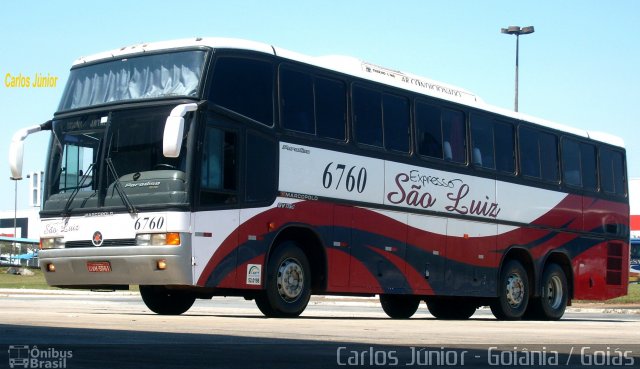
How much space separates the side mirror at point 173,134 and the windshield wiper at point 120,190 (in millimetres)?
1170

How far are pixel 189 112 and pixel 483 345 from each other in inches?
263

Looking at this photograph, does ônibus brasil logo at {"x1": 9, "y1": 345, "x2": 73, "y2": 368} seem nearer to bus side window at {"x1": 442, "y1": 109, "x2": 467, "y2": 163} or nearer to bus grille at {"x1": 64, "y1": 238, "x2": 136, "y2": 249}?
bus grille at {"x1": 64, "y1": 238, "x2": 136, "y2": 249}

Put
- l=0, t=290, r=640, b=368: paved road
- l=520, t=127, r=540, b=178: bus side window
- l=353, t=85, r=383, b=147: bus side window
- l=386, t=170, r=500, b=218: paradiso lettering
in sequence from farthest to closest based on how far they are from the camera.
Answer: l=520, t=127, r=540, b=178: bus side window < l=386, t=170, r=500, b=218: paradiso lettering < l=353, t=85, r=383, b=147: bus side window < l=0, t=290, r=640, b=368: paved road

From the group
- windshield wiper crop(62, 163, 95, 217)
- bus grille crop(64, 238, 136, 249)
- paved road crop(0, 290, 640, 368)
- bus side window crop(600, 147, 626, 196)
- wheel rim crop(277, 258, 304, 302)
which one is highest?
bus side window crop(600, 147, 626, 196)

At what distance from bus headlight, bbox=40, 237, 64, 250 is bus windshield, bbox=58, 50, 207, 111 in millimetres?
1986

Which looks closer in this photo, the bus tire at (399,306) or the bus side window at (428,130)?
the bus side window at (428,130)

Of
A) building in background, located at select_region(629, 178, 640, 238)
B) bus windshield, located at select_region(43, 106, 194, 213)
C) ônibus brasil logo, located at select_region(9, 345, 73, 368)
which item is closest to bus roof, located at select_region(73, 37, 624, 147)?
bus windshield, located at select_region(43, 106, 194, 213)

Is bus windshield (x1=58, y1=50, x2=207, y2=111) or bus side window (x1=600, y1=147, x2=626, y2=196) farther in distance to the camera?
bus side window (x1=600, y1=147, x2=626, y2=196)

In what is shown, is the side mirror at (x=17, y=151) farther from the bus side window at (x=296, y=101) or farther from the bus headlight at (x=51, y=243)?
the bus side window at (x=296, y=101)

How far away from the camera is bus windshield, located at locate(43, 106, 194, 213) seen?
1589 centimetres

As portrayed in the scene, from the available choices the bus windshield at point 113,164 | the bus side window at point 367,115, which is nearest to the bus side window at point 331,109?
the bus side window at point 367,115

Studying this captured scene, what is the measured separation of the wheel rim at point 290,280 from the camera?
1717 centimetres

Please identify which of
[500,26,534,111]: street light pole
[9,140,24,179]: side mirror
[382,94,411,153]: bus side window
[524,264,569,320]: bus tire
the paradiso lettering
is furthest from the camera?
[500,26,534,111]: street light pole

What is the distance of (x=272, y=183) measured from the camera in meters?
17.0
